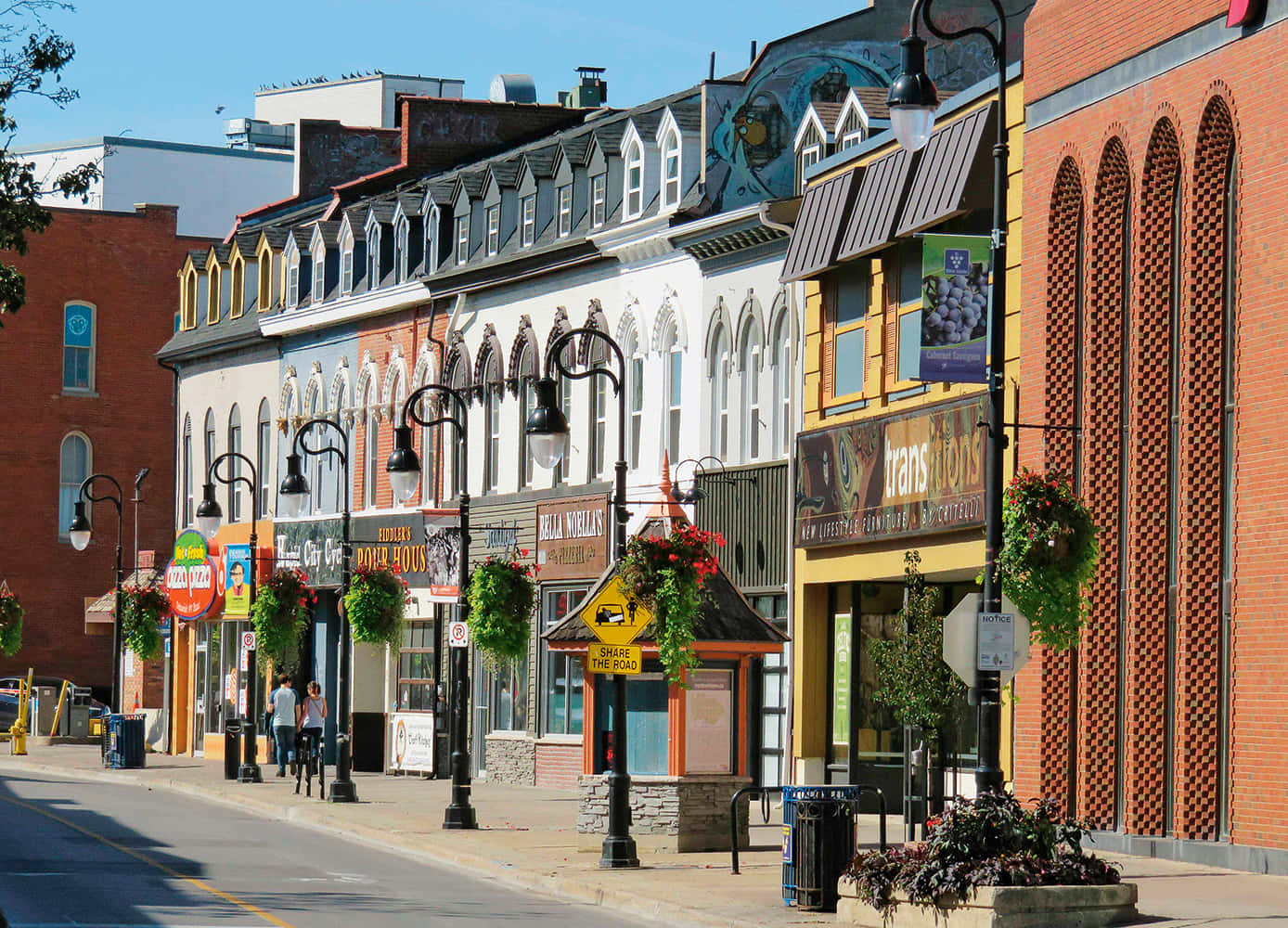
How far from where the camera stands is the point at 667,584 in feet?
A: 82.1

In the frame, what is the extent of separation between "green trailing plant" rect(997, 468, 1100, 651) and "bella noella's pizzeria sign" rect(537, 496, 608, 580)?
709 inches

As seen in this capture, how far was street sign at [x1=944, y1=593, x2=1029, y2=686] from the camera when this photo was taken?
18766mm

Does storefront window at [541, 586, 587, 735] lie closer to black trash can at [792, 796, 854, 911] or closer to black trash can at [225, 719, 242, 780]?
black trash can at [225, 719, 242, 780]

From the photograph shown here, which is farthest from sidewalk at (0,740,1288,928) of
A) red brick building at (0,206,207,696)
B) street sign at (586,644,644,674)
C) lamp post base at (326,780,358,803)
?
red brick building at (0,206,207,696)

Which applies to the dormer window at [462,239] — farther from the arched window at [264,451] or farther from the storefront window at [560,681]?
the arched window at [264,451]

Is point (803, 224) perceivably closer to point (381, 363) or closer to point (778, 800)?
point (778, 800)

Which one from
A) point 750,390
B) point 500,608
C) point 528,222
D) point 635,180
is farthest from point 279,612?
point 750,390

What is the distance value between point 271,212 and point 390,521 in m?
15.1

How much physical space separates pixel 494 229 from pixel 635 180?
5744 millimetres

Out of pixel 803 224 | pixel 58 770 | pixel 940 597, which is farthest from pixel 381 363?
pixel 940 597

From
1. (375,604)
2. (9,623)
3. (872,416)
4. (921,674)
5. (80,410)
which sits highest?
(80,410)

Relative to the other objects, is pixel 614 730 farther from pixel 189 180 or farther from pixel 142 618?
pixel 189 180

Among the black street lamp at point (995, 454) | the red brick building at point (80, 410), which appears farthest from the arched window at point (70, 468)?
the black street lamp at point (995, 454)

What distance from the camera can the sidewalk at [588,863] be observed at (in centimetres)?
1897
